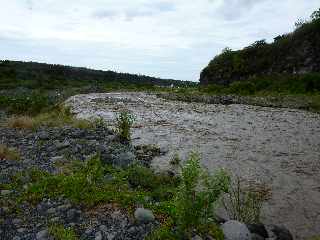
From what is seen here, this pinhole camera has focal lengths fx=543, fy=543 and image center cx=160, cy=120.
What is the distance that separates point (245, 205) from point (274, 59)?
134ft

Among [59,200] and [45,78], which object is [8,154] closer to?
[59,200]

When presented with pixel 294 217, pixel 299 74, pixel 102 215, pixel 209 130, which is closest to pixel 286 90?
pixel 299 74

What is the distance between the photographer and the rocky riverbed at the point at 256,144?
40.1ft

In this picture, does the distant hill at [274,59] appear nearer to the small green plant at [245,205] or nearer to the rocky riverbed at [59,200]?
the rocky riverbed at [59,200]

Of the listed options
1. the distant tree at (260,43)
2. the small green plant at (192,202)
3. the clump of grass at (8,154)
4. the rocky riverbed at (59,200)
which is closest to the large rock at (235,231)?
the small green plant at (192,202)

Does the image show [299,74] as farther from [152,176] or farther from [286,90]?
[152,176]

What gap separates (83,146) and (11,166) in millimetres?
2903

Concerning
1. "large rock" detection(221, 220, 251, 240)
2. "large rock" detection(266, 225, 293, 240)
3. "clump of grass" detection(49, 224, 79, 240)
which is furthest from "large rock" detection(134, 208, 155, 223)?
"large rock" detection(266, 225, 293, 240)

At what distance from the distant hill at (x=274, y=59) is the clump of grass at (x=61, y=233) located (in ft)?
124

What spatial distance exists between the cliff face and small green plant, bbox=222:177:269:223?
108ft

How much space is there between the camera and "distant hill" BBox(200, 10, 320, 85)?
151 ft

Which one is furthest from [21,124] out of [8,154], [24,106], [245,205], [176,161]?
[24,106]

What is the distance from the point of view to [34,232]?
9.16 meters

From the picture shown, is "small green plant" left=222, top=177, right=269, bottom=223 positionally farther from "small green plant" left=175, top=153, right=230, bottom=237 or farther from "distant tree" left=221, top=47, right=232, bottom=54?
"distant tree" left=221, top=47, right=232, bottom=54
